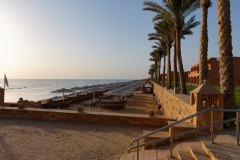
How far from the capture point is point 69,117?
11688 mm

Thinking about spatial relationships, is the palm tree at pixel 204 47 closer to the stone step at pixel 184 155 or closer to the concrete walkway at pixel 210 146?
the concrete walkway at pixel 210 146

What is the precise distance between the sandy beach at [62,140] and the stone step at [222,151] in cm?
282

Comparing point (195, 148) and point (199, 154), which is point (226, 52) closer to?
point (195, 148)

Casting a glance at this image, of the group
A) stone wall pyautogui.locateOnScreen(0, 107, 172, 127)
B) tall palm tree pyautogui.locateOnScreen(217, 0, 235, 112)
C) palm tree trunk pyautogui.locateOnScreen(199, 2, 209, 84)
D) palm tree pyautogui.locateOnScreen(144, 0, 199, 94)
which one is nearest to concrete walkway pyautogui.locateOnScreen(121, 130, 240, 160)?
tall palm tree pyautogui.locateOnScreen(217, 0, 235, 112)

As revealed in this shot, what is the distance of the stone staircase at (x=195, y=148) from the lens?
494 cm

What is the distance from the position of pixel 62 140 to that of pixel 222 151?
5680 millimetres

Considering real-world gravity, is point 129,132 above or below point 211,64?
below

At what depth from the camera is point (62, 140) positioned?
334 inches

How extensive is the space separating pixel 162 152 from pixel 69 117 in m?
6.32

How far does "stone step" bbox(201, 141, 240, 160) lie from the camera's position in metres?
4.58

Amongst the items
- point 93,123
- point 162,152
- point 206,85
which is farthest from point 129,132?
point 206,85

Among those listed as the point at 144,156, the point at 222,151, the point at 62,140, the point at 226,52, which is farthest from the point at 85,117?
the point at 222,151

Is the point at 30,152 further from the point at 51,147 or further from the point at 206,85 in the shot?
the point at 206,85

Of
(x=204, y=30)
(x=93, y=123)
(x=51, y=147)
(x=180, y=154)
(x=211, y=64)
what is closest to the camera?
(x=180, y=154)
